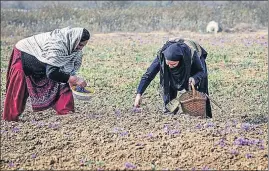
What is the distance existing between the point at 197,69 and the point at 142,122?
90 cm

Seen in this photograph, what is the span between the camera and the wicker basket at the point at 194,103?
5582 millimetres

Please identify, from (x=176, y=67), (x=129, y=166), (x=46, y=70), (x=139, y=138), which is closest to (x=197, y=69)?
(x=176, y=67)

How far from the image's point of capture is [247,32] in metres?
18.7

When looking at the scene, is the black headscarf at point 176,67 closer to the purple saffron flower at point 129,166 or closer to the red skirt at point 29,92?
the red skirt at point 29,92

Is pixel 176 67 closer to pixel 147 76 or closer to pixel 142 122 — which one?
pixel 147 76

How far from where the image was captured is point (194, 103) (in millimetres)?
5652

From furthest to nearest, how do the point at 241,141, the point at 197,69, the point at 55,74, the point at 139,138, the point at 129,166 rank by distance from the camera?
the point at 197,69
the point at 55,74
the point at 139,138
the point at 241,141
the point at 129,166

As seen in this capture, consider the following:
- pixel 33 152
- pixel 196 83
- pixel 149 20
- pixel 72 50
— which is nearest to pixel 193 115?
pixel 196 83

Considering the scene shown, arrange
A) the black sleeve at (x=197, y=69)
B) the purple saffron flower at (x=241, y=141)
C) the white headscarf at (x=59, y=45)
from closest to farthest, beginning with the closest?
1. the purple saffron flower at (x=241, y=141)
2. the white headscarf at (x=59, y=45)
3. the black sleeve at (x=197, y=69)

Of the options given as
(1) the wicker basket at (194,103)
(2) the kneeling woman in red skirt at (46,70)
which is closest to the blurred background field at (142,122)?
(1) the wicker basket at (194,103)

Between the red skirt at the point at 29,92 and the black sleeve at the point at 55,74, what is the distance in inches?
13.3

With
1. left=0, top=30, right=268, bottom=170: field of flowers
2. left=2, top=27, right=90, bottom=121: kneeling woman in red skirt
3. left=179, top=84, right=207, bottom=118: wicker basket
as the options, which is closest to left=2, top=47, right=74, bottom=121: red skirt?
left=2, top=27, right=90, bottom=121: kneeling woman in red skirt

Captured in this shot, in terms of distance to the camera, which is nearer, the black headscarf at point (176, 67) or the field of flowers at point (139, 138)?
the field of flowers at point (139, 138)

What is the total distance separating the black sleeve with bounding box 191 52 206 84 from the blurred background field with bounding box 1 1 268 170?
0.46 meters
